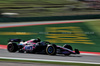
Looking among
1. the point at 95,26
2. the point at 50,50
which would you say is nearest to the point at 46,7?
the point at 95,26

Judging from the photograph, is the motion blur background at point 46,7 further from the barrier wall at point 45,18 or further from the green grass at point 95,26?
the green grass at point 95,26

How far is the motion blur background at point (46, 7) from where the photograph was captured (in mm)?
24442

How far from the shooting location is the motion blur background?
962 inches

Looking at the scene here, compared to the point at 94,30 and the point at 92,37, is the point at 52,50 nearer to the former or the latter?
the point at 92,37

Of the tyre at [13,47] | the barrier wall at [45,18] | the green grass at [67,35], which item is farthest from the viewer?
the barrier wall at [45,18]

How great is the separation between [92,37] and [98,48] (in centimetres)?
143

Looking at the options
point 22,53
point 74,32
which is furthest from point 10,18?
point 22,53

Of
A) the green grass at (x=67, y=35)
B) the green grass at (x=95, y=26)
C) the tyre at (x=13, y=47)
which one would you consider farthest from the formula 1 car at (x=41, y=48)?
the green grass at (x=95, y=26)

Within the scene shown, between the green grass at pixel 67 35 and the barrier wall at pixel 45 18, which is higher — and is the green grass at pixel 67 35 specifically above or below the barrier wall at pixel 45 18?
below

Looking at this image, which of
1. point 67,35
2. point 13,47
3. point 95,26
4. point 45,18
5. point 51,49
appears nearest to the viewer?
point 51,49

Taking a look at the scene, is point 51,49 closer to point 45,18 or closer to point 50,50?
point 50,50

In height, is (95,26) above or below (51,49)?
above

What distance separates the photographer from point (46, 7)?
28359mm

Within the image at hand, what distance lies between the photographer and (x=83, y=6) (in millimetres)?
28766
